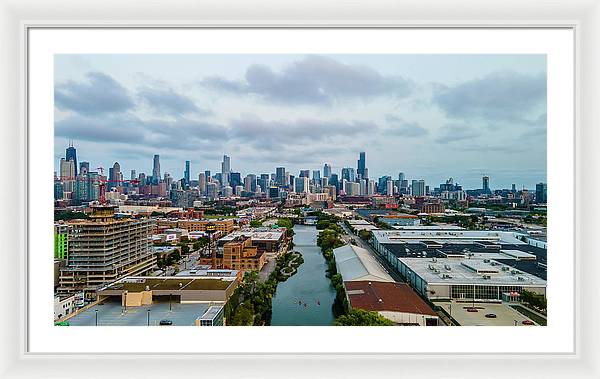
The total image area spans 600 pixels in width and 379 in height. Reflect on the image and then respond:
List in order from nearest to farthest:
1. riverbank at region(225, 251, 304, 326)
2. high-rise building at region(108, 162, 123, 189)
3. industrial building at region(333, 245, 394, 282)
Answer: riverbank at region(225, 251, 304, 326), industrial building at region(333, 245, 394, 282), high-rise building at region(108, 162, 123, 189)

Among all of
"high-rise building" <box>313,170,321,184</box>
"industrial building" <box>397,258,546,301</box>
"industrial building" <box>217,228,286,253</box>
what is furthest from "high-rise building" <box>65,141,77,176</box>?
"industrial building" <box>397,258,546,301</box>

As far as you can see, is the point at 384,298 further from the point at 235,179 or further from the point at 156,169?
the point at 156,169

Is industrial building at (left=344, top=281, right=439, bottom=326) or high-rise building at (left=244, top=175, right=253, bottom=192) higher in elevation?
high-rise building at (left=244, top=175, right=253, bottom=192)

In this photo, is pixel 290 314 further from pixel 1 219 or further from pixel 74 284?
pixel 1 219

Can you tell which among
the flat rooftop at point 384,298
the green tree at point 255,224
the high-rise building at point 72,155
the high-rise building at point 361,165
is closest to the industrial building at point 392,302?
the flat rooftop at point 384,298

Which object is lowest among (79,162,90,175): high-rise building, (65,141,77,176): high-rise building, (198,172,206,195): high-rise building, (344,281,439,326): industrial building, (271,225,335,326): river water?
(271,225,335,326): river water

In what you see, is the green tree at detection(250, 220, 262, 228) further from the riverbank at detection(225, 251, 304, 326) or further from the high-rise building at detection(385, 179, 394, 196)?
the high-rise building at detection(385, 179, 394, 196)

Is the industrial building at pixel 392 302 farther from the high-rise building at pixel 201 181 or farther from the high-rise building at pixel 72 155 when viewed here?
the high-rise building at pixel 72 155
